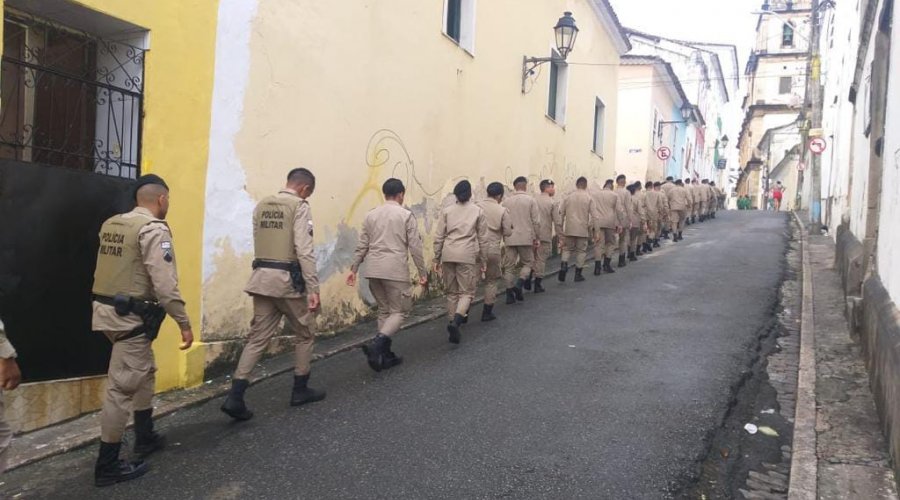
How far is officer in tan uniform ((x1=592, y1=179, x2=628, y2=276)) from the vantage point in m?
11.6

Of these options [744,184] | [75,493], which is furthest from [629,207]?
[744,184]

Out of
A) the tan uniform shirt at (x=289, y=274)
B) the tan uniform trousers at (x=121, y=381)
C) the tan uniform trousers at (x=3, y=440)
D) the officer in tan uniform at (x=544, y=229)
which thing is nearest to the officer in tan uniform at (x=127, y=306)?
the tan uniform trousers at (x=121, y=381)

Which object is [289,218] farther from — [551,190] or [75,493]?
[551,190]

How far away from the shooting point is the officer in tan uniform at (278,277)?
4.62 m

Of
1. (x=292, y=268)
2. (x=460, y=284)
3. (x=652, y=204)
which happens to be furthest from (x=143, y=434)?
(x=652, y=204)

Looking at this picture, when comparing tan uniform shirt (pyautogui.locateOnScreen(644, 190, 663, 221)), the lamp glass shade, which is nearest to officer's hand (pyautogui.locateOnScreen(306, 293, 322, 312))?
the lamp glass shade

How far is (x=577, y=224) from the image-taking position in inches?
421

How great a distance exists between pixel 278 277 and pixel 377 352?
55.4 inches

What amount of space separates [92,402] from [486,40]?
816cm

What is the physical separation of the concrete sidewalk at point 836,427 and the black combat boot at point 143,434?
147 inches

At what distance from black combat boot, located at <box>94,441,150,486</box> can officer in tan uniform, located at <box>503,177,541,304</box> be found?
5879mm

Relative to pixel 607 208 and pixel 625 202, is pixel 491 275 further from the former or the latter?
pixel 625 202

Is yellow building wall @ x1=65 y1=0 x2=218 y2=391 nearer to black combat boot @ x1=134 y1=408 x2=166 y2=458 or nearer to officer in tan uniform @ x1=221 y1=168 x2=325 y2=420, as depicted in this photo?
officer in tan uniform @ x1=221 y1=168 x2=325 y2=420

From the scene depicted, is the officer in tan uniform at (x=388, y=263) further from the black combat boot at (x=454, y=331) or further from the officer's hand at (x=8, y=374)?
the officer's hand at (x=8, y=374)
